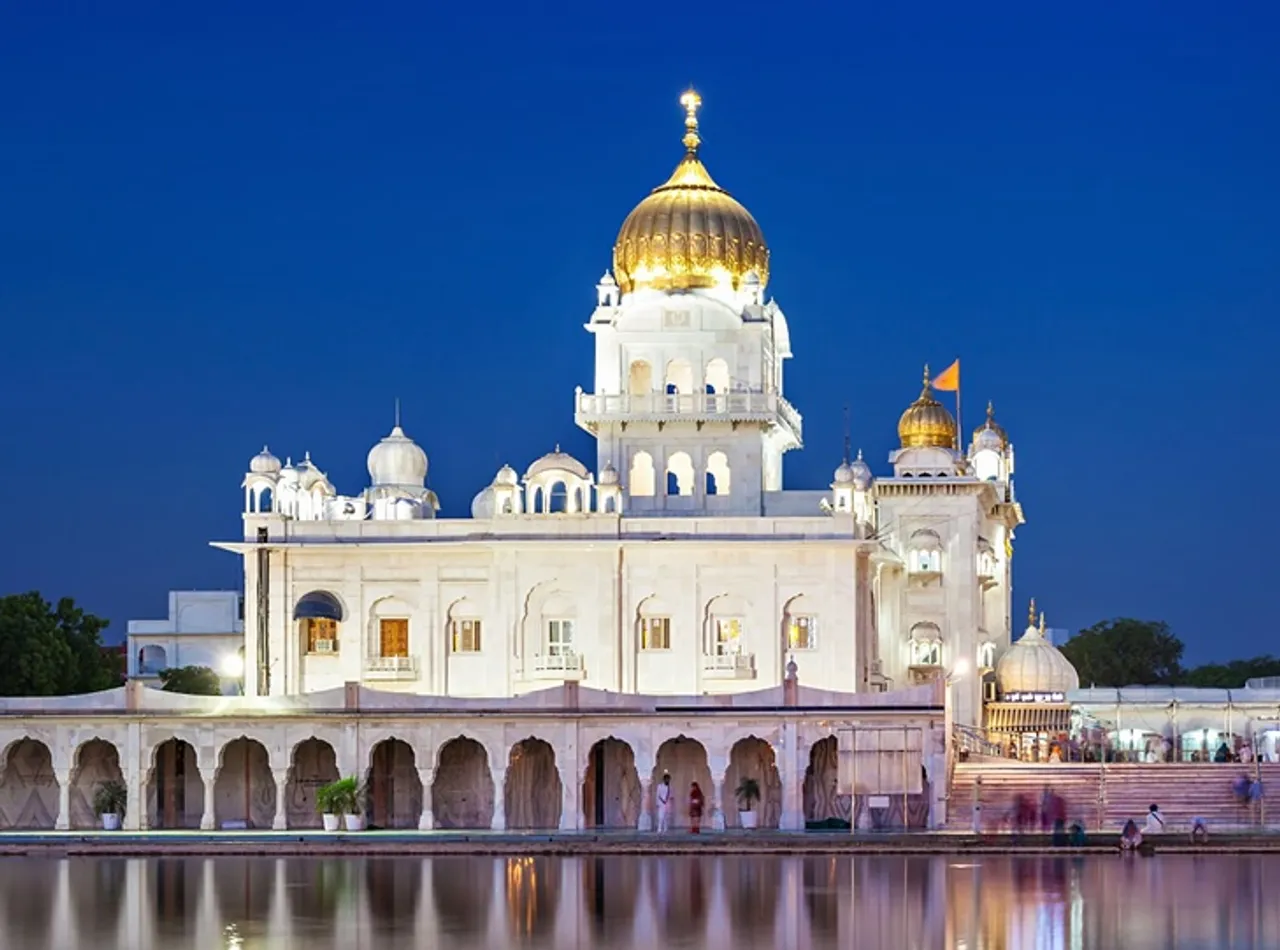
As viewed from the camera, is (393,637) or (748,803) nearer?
(748,803)

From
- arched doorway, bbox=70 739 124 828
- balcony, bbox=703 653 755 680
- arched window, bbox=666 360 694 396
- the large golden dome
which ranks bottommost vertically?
arched doorway, bbox=70 739 124 828

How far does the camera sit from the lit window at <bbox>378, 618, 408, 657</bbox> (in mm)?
70000

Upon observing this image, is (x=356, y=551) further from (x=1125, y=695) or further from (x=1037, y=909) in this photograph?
(x=1037, y=909)

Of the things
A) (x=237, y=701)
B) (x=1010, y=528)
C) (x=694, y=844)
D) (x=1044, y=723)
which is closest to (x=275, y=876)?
(x=694, y=844)

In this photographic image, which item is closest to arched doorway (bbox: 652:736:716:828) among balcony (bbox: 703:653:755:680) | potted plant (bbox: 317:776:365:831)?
balcony (bbox: 703:653:755:680)

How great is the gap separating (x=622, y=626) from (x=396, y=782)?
24.0 ft

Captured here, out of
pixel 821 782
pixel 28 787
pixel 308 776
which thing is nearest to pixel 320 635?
pixel 308 776

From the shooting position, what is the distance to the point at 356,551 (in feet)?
229

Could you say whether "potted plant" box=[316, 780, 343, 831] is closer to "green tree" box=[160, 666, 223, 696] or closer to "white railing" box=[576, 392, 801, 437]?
"white railing" box=[576, 392, 801, 437]

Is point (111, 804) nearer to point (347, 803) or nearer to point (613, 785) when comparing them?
point (347, 803)

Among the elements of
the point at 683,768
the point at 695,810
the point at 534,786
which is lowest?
the point at 695,810

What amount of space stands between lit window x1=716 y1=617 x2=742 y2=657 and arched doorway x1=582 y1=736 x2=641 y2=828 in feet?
14.8

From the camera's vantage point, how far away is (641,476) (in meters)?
74.7

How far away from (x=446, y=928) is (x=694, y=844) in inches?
723
